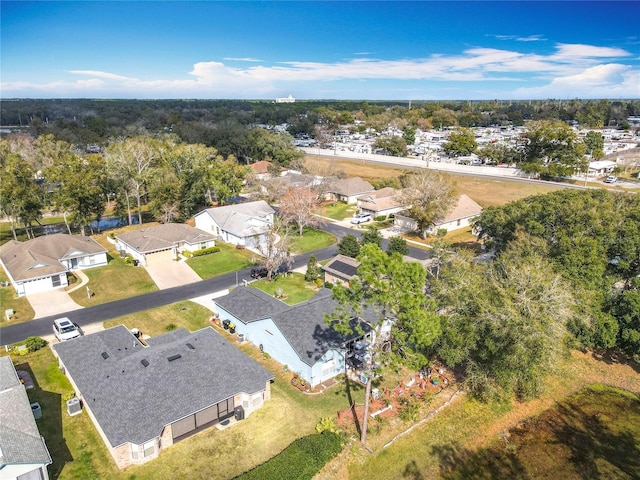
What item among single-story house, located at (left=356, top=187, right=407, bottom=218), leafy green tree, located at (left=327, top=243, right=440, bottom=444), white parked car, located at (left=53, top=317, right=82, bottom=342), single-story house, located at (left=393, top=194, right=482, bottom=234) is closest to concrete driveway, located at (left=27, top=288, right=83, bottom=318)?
white parked car, located at (left=53, top=317, right=82, bottom=342)

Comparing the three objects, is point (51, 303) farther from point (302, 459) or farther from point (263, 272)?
point (302, 459)

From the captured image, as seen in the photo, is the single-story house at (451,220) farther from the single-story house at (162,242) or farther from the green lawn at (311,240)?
the single-story house at (162,242)

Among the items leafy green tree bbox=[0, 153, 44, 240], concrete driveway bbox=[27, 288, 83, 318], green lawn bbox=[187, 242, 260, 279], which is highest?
leafy green tree bbox=[0, 153, 44, 240]

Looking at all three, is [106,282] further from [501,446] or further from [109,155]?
[501,446]

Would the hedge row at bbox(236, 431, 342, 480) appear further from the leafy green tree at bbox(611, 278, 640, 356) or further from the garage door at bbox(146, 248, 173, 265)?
the garage door at bbox(146, 248, 173, 265)

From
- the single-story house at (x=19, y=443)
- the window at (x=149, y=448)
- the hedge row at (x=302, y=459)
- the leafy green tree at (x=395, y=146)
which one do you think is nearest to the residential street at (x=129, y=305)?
the single-story house at (x=19, y=443)

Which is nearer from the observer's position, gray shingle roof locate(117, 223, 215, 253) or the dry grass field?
gray shingle roof locate(117, 223, 215, 253)
